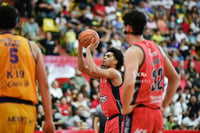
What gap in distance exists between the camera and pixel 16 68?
16.8 ft

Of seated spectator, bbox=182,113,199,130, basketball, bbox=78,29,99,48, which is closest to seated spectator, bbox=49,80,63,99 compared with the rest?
seated spectator, bbox=182,113,199,130

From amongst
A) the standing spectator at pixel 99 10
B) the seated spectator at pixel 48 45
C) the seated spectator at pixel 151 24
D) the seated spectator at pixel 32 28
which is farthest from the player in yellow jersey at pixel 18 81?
the seated spectator at pixel 151 24

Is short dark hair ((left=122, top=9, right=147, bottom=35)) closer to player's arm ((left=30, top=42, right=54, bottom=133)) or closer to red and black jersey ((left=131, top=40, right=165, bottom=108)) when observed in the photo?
red and black jersey ((left=131, top=40, right=165, bottom=108))

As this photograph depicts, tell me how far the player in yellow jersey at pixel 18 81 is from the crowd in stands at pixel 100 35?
719cm

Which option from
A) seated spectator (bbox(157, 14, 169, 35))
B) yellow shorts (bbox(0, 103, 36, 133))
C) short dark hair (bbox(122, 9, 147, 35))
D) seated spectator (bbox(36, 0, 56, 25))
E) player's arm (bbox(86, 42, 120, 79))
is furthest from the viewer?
seated spectator (bbox(157, 14, 169, 35))

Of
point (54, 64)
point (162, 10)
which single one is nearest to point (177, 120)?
point (54, 64)

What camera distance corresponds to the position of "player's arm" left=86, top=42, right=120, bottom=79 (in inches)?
261

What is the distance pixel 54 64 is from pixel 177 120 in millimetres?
5092

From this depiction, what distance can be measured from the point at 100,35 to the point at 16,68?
42.8 ft

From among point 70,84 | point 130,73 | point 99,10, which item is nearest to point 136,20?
point 130,73

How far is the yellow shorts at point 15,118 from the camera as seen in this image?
4945 millimetres

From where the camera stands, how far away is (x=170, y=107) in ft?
52.6

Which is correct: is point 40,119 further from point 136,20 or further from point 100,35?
Result: point 136,20

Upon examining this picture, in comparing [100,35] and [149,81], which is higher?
[100,35]
